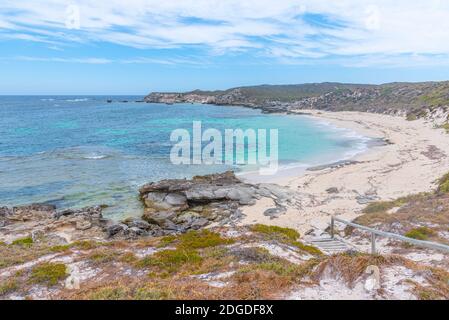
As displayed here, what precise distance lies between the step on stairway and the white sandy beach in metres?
4.01

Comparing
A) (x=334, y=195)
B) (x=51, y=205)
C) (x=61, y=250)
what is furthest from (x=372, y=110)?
(x=61, y=250)

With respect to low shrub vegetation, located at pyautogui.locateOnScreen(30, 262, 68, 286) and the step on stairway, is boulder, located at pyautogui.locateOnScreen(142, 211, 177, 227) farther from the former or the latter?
low shrub vegetation, located at pyautogui.locateOnScreen(30, 262, 68, 286)

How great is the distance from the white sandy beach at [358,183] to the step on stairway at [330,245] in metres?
4.01

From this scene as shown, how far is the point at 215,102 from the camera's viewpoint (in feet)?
529

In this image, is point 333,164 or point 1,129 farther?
point 1,129

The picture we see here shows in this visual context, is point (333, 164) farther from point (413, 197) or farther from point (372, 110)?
point (372, 110)

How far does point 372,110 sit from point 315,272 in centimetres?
9907

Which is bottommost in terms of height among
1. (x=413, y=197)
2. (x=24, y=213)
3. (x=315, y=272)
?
(x=24, y=213)

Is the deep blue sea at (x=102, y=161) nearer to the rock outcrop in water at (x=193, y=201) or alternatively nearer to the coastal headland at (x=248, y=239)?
the rock outcrop in water at (x=193, y=201)

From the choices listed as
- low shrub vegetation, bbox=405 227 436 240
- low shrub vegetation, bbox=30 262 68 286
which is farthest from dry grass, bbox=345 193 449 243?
low shrub vegetation, bbox=30 262 68 286

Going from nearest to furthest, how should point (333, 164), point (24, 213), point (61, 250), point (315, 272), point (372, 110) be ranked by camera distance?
point (315, 272) < point (61, 250) < point (24, 213) < point (333, 164) < point (372, 110)

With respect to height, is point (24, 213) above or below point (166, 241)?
below

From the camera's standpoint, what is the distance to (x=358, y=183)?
85.5 feet

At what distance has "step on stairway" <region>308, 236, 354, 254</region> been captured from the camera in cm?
1134
